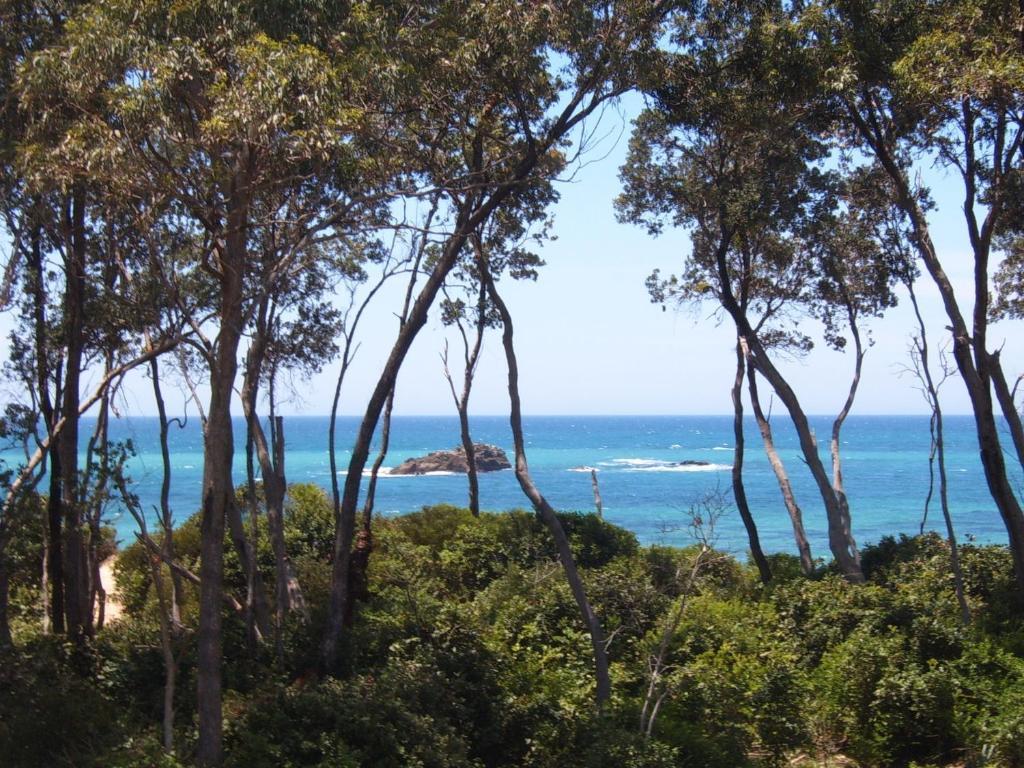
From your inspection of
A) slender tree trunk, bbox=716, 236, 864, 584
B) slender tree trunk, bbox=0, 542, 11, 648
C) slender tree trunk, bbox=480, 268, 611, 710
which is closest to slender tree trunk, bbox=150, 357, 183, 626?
slender tree trunk, bbox=0, 542, 11, 648

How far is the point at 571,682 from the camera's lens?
10.8 meters

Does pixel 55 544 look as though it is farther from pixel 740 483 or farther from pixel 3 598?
pixel 740 483

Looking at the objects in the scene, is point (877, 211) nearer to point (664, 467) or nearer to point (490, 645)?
point (490, 645)

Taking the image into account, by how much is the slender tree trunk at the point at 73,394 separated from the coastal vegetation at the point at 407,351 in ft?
0.16

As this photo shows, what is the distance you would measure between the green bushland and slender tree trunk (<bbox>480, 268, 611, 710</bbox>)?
0.27m

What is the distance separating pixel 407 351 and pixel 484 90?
11.2 feet

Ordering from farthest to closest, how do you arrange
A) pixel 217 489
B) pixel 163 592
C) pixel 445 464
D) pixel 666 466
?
pixel 666 466 → pixel 445 464 → pixel 163 592 → pixel 217 489

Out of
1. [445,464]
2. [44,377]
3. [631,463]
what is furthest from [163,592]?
[631,463]

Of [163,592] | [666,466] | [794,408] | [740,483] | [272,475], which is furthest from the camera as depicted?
[666,466]

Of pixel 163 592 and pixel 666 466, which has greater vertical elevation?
pixel 163 592

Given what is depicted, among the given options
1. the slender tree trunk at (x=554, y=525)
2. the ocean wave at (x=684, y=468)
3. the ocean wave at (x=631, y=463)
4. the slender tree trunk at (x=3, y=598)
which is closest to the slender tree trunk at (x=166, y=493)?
the slender tree trunk at (x=3, y=598)

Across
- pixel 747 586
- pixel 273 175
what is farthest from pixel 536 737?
pixel 747 586

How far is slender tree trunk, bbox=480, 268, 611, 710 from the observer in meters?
10.5

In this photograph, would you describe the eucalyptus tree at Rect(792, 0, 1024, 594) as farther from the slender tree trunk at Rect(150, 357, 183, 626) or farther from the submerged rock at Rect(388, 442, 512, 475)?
the submerged rock at Rect(388, 442, 512, 475)
